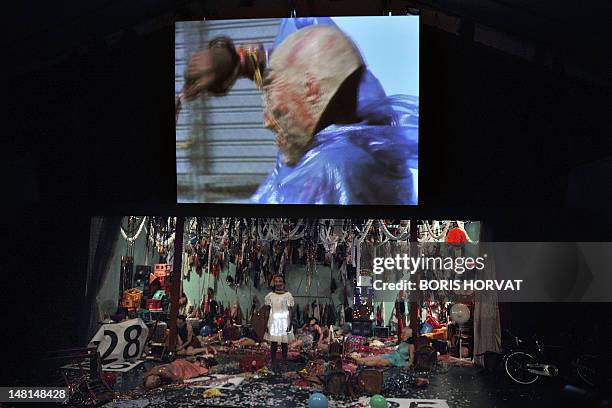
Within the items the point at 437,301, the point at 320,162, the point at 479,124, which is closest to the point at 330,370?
the point at 437,301

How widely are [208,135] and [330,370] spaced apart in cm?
262

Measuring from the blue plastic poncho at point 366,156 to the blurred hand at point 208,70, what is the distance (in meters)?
0.57

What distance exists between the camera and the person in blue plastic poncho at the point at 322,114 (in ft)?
16.9

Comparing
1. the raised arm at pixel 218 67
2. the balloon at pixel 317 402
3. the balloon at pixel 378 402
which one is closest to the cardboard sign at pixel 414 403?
the balloon at pixel 378 402


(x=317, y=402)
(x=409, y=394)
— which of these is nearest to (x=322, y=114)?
(x=317, y=402)

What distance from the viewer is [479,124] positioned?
5320mm

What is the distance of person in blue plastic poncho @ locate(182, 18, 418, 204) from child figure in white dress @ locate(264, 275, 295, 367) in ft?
3.30

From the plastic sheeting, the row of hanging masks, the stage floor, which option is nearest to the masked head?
the plastic sheeting

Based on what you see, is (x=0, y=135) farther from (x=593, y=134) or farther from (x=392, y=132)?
(x=593, y=134)

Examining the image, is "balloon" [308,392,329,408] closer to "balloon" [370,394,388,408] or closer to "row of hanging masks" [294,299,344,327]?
"balloon" [370,394,388,408]

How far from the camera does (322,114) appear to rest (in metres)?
5.22

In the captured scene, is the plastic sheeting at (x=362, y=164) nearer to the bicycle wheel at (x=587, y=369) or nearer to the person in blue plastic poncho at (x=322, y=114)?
the person in blue plastic poncho at (x=322, y=114)

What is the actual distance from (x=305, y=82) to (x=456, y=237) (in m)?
2.15

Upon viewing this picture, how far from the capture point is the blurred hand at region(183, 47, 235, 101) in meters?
5.34
